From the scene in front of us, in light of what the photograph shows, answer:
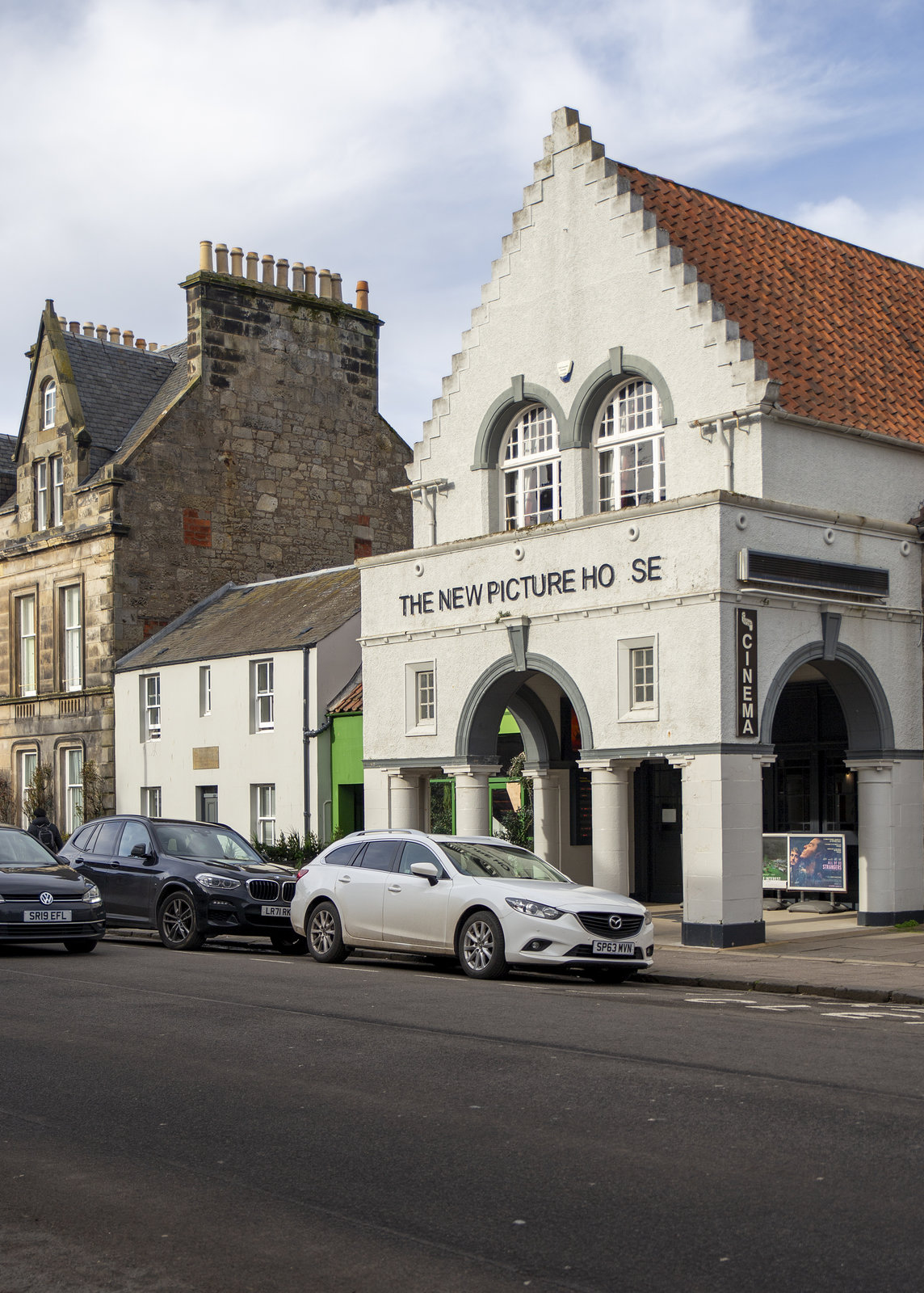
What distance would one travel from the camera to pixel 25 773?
38781 mm

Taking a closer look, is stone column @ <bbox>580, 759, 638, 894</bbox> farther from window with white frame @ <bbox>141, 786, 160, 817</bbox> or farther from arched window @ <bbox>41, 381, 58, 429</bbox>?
arched window @ <bbox>41, 381, 58, 429</bbox>

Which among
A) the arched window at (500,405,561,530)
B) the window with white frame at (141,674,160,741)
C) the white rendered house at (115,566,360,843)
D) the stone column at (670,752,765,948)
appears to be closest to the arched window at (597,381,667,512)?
the arched window at (500,405,561,530)

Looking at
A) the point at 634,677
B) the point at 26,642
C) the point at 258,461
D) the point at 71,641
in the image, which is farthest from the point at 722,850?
the point at 26,642

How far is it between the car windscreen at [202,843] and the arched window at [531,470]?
6.15m

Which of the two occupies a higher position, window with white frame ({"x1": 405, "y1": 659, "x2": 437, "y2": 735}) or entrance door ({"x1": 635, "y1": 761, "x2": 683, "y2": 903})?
window with white frame ({"x1": 405, "y1": 659, "x2": 437, "y2": 735})

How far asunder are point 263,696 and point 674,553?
14252mm

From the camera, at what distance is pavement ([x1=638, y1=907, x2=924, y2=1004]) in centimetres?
1470

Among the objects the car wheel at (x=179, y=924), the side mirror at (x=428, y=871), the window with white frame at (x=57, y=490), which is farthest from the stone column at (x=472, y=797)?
the window with white frame at (x=57, y=490)

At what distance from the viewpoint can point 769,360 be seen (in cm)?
2059

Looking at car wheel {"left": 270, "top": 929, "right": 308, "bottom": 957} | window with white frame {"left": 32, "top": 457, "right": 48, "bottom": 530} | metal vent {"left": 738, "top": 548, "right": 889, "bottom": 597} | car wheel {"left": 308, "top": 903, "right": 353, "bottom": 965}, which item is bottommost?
car wheel {"left": 270, "top": 929, "right": 308, "bottom": 957}

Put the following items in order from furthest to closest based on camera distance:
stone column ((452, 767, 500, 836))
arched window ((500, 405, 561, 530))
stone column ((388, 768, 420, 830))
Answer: stone column ((388, 768, 420, 830)) → arched window ((500, 405, 561, 530)) → stone column ((452, 767, 500, 836))

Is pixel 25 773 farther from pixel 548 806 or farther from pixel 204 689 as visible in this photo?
pixel 548 806

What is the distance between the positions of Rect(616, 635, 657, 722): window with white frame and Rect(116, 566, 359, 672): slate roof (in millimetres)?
11119

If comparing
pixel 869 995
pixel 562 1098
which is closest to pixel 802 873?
pixel 869 995
